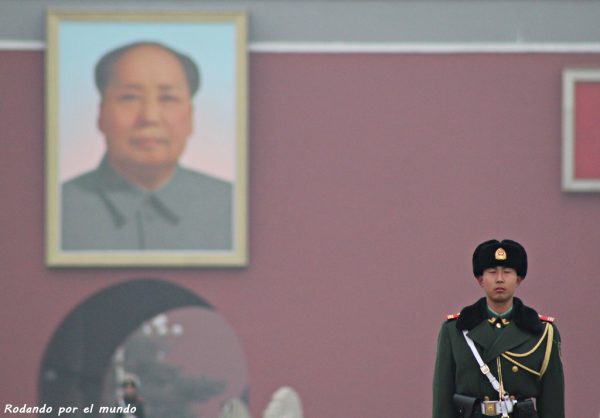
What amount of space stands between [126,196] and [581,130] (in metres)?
3.47

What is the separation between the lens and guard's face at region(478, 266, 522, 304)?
4.42m

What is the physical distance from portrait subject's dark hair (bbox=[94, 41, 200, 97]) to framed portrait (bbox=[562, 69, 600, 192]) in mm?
2773

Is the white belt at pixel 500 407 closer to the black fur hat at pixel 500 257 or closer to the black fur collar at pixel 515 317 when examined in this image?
the black fur collar at pixel 515 317

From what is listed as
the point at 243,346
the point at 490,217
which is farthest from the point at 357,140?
the point at 243,346

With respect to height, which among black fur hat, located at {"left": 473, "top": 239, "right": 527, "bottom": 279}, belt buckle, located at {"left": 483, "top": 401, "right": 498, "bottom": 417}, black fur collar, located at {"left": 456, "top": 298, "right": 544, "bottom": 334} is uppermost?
black fur hat, located at {"left": 473, "top": 239, "right": 527, "bottom": 279}

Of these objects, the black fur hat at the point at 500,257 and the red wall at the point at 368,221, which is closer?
the black fur hat at the point at 500,257

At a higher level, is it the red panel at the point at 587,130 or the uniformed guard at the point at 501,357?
the red panel at the point at 587,130

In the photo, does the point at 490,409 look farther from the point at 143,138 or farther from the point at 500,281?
the point at 143,138

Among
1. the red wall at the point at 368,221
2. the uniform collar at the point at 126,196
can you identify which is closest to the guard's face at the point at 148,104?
the uniform collar at the point at 126,196

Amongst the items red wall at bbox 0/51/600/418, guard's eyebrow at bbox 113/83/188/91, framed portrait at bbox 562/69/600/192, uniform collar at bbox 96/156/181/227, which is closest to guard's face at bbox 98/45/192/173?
guard's eyebrow at bbox 113/83/188/91

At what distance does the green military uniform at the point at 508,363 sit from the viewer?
446cm

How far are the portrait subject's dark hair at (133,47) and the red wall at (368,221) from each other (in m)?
0.44

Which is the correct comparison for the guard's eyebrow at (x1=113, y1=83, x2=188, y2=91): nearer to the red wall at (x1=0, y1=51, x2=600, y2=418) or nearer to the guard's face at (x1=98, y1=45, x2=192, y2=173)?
the guard's face at (x1=98, y1=45, x2=192, y2=173)

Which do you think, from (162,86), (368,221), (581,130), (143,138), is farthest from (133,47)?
(581,130)
